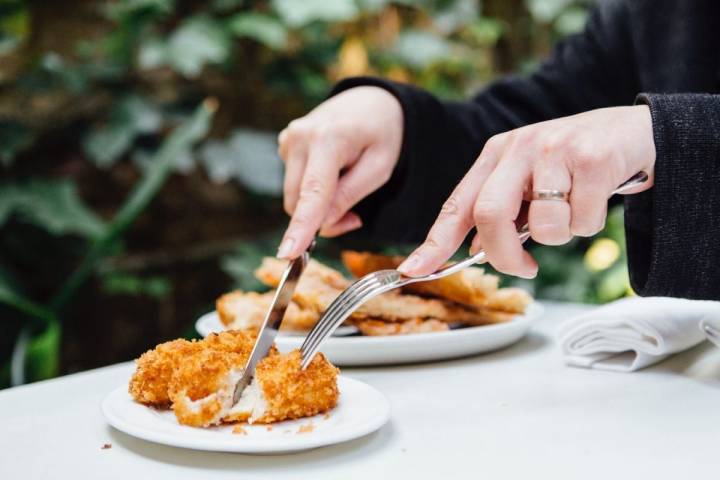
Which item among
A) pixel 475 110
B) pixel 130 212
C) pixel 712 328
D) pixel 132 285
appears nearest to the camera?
pixel 712 328

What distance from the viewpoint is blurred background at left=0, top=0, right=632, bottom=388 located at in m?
2.13

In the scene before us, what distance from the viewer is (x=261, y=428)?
0.65m

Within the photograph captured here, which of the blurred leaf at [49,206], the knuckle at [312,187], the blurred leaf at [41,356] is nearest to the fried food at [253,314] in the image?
the knuckle at [312,187]

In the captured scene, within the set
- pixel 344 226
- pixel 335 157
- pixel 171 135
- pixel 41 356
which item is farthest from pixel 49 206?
pixel 335 157

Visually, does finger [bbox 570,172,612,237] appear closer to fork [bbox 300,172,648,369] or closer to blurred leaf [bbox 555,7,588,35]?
fork [bbox 300,172,648,369]

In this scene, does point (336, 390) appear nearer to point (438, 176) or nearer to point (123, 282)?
point (438, 176)

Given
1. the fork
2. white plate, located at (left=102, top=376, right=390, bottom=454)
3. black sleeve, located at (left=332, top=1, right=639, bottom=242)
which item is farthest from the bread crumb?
black sleeve, located at (left=332, top=1, right=639, bottom=242)

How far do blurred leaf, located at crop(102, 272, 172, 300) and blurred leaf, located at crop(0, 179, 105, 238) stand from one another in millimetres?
416

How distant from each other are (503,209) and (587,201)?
0.08 metres

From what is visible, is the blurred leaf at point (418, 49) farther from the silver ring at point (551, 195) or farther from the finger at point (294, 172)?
the silver ring at point (551, 195)

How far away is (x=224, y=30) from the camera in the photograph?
2.25 metres

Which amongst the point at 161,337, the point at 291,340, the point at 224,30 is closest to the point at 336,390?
the point at 291,340

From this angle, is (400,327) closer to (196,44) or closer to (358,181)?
(358,181)

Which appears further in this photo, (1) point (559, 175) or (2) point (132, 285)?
(2) point (132, 285)
